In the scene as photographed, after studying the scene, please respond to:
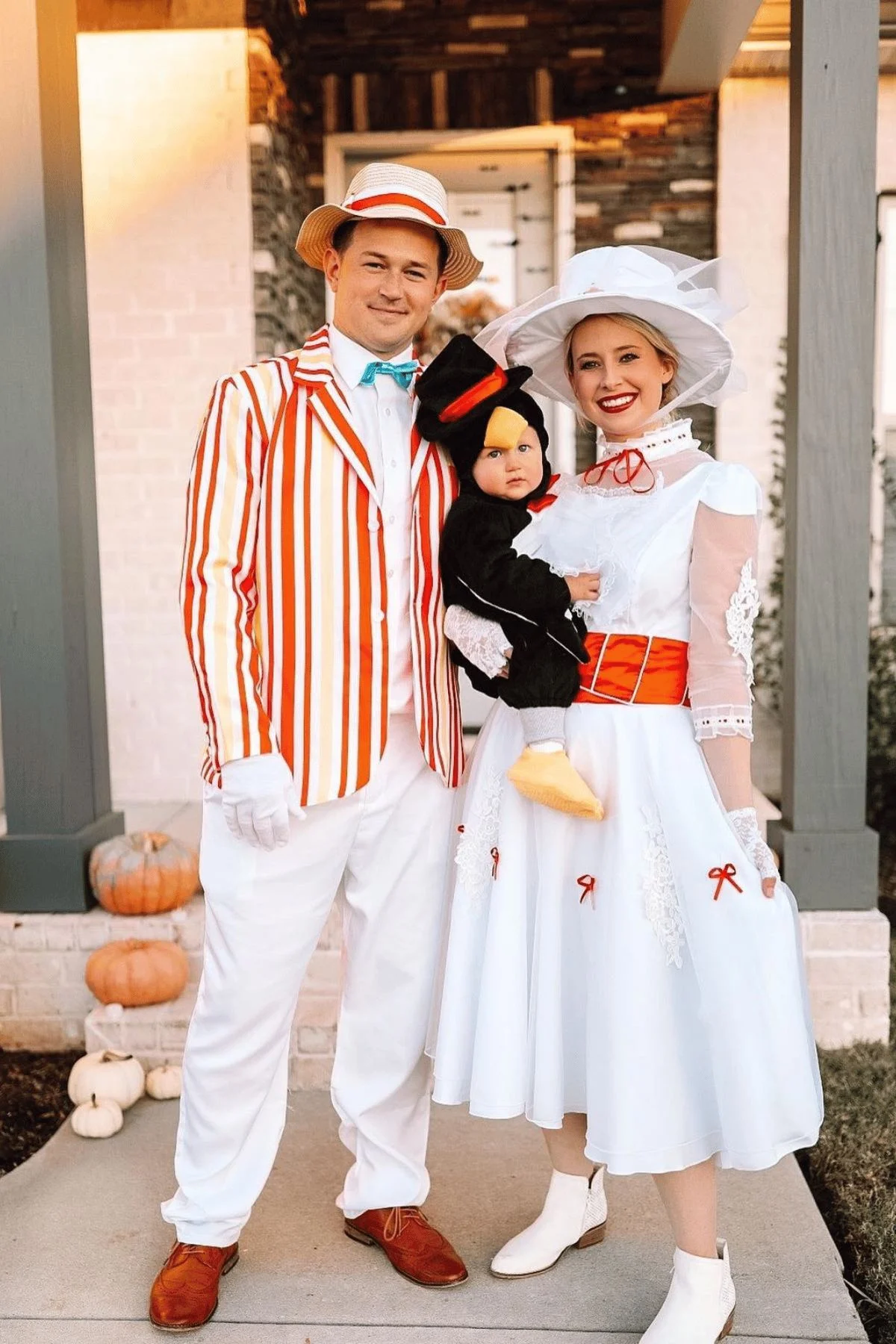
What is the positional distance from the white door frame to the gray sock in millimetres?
3343

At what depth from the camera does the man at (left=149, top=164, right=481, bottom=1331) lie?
2.17 m

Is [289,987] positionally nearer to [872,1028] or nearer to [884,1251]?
[884,1251]

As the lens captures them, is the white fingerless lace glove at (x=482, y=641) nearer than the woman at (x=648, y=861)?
No

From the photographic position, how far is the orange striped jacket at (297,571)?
2.15 metres

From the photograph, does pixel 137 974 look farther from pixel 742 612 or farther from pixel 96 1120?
pixel 742 612

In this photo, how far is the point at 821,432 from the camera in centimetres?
335

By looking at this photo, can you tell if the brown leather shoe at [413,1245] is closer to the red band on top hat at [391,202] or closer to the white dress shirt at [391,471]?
the white dress shirt at [391,471]

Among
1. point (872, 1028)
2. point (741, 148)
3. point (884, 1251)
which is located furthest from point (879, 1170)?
point (741, 148)

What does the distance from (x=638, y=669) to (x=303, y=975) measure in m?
0.89

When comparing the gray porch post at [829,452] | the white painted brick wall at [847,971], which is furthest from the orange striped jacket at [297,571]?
the white painted brick wall at [847,971]

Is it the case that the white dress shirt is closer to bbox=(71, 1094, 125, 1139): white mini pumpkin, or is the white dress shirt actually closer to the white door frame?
bbox=(71, 1094, 125, 1139): white mini pumpkin

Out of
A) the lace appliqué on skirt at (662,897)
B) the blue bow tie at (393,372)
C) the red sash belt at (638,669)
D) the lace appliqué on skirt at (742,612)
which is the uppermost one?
the blue bow tie at (393,372)

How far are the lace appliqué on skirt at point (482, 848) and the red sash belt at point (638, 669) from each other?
0.93 feet

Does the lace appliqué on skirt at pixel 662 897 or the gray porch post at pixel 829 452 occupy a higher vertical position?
the gray porch post at pixel 829 452
